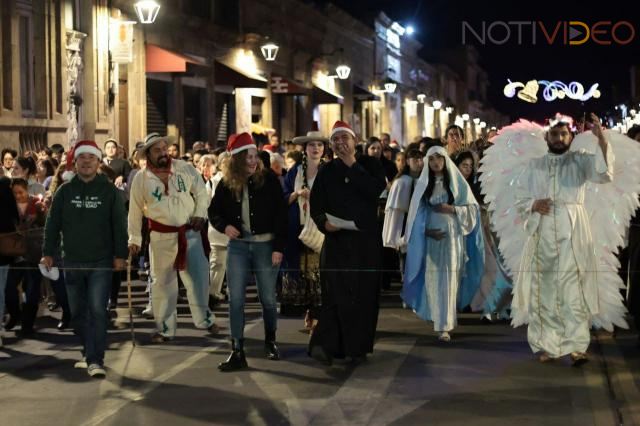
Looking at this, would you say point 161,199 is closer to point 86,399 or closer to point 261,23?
point 86,399

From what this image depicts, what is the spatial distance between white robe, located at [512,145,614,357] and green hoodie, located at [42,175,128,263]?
3453 millimetres

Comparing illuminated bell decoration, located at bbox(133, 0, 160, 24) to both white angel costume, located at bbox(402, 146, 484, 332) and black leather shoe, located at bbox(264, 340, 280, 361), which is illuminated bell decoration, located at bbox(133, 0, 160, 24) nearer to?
white angel costume, located at bbox(402, 146, 484, 332)

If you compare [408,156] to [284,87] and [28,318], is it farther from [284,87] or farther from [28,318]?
[284,87]

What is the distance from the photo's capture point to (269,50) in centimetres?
3353

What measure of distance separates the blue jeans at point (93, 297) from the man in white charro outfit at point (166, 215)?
151 cm

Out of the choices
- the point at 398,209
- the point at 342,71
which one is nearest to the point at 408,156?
the point at 398,209

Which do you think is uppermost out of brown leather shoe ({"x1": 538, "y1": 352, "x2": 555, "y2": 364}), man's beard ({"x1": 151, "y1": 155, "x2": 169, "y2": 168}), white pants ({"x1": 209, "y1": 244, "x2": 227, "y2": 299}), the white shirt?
man's beard ({"x1": 151, "y1": 155, "x2": 169, "y2": 168})

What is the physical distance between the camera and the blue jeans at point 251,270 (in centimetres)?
1093

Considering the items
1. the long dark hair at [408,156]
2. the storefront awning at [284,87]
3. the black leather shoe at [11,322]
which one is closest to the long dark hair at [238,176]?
the long dark hair at [408,156]

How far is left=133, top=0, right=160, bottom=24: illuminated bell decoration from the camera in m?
23.5

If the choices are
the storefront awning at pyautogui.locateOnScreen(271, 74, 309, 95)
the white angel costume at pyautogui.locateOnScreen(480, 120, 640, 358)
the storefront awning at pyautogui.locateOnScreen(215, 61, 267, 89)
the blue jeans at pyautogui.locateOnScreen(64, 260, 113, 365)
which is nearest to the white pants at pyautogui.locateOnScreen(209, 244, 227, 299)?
the blue jeans at pyautogui.locateOnScreen(64, 260, 113, 365)

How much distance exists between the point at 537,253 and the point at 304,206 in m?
2.82

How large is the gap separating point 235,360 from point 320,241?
251cm

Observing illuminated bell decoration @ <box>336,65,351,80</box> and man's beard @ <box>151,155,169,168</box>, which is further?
illuminated bell decoration @ <box>336,65,351,80</box>
